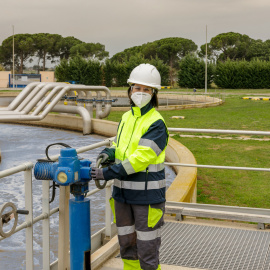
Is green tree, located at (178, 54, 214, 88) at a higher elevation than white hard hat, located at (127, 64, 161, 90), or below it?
higher

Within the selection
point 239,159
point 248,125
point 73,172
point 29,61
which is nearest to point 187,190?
point 73,172

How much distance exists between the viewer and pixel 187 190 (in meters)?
5.49

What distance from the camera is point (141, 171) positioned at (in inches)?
110

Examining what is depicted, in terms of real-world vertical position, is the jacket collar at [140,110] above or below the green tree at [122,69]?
below

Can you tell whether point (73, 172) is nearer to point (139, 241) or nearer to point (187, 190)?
point (139, 241)

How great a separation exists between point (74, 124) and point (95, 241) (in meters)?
11.9

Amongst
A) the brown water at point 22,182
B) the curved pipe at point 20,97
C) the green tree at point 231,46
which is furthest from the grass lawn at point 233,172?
the green tree at point 231,46

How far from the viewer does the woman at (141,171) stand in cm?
271

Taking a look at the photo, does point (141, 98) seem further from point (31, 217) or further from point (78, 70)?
point (78, 70)

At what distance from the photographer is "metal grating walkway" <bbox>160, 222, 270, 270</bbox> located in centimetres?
363

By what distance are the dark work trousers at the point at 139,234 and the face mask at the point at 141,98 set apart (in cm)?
65

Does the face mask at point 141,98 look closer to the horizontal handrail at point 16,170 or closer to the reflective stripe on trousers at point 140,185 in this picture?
the reflective stripe on trousers at point 140,185

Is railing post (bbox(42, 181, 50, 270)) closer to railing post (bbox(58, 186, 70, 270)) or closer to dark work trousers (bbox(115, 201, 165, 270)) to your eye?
railing post (bbox(58, 186, 70, 270))

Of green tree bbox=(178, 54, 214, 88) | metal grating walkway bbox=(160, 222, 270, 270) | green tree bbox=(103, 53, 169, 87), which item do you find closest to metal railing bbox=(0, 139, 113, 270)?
metal grating walkway bbox=(160, 222, 270, 270)
